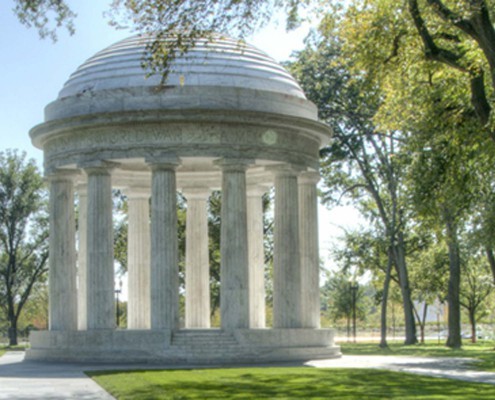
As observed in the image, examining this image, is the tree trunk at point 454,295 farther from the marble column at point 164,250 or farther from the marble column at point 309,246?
the marble column at point 164,250

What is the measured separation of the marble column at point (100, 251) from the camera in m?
60.6

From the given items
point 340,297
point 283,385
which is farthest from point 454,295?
point 340,297

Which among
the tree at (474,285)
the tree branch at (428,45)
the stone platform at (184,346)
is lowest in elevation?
the stone platform at (184,346)

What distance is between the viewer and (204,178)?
72.6 m

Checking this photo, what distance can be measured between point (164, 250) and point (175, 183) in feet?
Result: 13.7

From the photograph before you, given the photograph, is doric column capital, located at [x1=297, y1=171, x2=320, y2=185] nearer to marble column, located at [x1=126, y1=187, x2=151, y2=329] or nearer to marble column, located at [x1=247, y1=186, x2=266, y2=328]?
marble column, located at [x1=247, y1=186, x2=266, y2=328]

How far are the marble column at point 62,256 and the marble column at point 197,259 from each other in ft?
35.2

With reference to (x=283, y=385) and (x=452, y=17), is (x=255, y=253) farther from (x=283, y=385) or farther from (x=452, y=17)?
(x=452, y=17)

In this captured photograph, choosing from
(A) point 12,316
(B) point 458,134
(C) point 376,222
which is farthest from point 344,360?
(A) point 12,316

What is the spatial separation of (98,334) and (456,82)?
25114mm

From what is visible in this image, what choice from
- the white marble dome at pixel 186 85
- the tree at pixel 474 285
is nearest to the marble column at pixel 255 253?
the white marble dome at pixel 186 85

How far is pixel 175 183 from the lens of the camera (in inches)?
2419

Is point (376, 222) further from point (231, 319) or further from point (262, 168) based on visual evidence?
point (231, 319)

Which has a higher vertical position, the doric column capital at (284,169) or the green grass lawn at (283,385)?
the doric column capital at (284,169)
